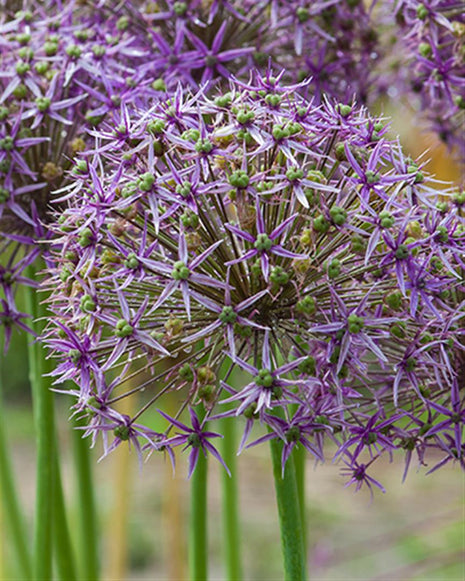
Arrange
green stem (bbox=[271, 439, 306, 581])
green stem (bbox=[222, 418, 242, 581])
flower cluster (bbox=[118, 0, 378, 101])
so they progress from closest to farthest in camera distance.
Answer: green stem (bbox=[271, 439, 306, 581]) → flower cluster (bbox=[118, 0, 378, 101]) → green stem (bbox=[222, 418, 242, 581])

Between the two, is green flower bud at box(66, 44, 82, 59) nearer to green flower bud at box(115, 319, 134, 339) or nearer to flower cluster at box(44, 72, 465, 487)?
flower cluster at box(44, 72, 465, 487)

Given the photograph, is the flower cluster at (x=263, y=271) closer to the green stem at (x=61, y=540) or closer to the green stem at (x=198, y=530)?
the green stem at (x=198, y=530)

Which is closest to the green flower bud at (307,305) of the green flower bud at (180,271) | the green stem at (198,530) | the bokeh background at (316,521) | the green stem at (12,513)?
the green flower bud at (180,271)

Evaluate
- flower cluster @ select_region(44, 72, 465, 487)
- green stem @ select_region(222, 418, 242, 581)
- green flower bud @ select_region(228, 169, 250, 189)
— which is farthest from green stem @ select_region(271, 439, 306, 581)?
green stem @ select_region(222, 418, 242, 581)

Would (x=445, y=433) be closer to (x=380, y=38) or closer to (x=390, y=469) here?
(x=380, y=38)

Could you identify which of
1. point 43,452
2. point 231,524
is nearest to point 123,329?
point 43,452

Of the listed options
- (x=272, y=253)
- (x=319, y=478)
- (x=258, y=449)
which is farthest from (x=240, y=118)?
(x=258, y=449)
